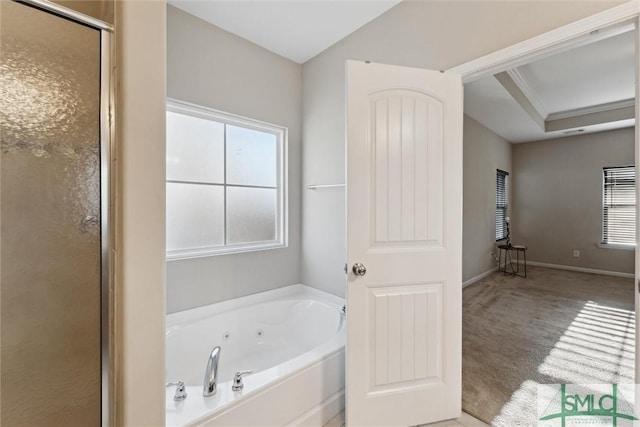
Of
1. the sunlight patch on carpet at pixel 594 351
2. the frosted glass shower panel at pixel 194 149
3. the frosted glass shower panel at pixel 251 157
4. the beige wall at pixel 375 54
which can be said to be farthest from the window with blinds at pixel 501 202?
the frosted glass shower panel at pixel 194 149

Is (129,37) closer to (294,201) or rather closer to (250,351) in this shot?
(294,201)

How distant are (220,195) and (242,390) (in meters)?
1.51

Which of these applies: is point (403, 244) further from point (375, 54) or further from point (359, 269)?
point (375, 54)

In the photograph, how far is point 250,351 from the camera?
7.22 ft

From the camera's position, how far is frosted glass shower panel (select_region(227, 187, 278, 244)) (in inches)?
93.4

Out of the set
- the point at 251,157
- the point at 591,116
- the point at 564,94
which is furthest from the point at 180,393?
the point at 591,116

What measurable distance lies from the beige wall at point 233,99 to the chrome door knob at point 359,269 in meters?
1.26

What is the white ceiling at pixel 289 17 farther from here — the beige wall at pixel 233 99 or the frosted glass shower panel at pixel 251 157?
the frosted glass shower panel at pixel 251 157

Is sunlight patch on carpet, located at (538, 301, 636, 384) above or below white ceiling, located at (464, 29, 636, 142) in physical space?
below

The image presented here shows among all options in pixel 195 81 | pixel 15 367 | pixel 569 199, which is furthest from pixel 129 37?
pixel 569 199

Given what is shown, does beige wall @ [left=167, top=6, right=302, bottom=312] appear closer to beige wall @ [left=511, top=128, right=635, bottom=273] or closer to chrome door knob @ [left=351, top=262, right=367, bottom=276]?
chrome door knob @ [left=351, top=262, right=367, bottom=276]

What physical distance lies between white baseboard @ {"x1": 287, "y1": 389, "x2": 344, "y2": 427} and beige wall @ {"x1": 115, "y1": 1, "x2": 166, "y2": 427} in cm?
83

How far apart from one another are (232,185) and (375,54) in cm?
159

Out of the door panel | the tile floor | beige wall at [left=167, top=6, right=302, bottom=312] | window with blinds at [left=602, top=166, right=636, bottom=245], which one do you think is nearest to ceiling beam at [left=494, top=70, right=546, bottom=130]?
window with blinds at [left=602, top=166, right=636, bottom=245]
